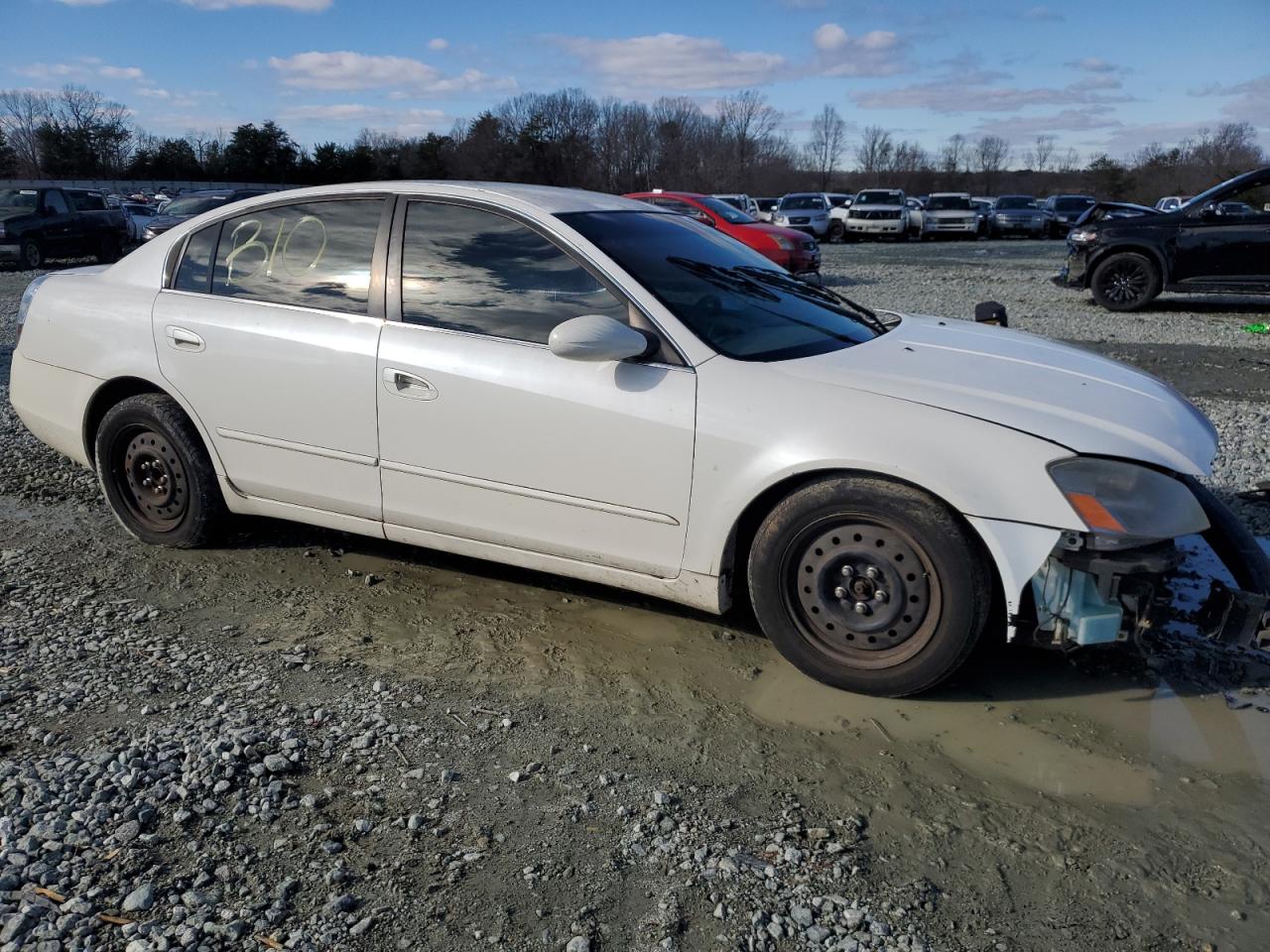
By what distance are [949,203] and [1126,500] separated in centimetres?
3564

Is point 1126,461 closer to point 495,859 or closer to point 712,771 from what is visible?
point 712,771

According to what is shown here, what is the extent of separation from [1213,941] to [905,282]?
17.1m

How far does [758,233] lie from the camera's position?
1709 cm

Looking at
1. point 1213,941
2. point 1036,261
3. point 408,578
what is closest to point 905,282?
point 1036,261

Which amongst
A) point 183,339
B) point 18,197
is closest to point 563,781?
point 183,339

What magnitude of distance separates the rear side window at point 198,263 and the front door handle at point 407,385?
1180 millimetres

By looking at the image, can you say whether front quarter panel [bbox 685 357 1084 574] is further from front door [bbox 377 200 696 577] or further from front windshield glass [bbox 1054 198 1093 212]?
front windshield glass [bbox 1054 198 1093 212]

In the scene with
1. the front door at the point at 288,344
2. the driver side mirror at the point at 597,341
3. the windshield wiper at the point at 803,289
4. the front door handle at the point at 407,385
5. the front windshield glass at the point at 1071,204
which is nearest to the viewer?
the driver side mirror at the point at 597,341

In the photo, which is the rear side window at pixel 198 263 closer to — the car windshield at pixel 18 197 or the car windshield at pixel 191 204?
the car windshield at pixel 191 204

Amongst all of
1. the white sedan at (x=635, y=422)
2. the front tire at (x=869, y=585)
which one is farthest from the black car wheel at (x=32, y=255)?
the front tire at (x=869, y=585)

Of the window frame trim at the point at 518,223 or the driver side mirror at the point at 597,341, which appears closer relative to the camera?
the driver side mirror at the point at 597,341

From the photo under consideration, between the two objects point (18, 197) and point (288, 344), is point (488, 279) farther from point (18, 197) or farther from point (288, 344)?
point (18, 197)

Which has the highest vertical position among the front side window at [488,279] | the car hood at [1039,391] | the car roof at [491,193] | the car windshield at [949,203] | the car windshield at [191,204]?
the car roof at [491,193]

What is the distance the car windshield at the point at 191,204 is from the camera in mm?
21609
